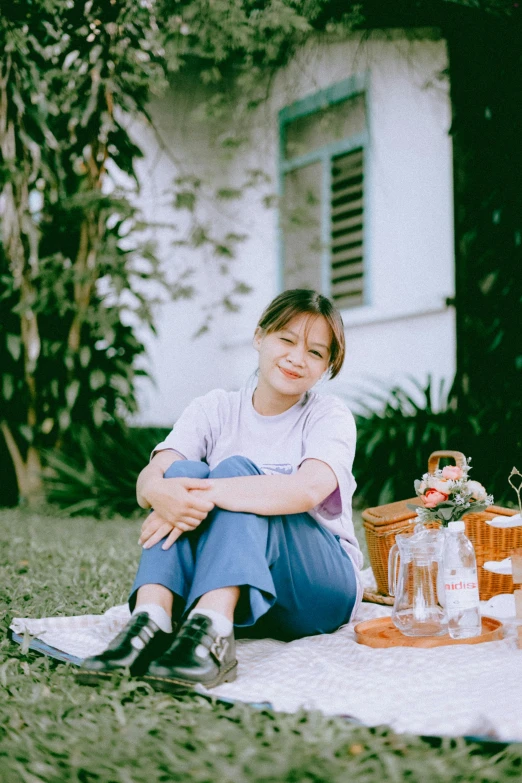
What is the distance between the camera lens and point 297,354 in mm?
2365

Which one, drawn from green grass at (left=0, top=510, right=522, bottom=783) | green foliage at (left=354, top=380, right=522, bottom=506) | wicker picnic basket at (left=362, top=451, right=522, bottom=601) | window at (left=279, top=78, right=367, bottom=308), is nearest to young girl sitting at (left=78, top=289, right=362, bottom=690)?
green grass at (left=0, top=510, right=522, bottom=783)

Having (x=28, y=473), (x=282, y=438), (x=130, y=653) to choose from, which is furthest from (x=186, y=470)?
(x=28, y=473)

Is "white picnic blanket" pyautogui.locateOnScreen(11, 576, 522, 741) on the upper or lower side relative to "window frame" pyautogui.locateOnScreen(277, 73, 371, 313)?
lower

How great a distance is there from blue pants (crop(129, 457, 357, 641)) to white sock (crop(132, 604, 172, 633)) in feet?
0.20

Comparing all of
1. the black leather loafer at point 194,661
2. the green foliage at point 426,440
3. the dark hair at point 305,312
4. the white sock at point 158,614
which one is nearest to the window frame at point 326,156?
the green foliage at point 426,440

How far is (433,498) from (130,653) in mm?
902

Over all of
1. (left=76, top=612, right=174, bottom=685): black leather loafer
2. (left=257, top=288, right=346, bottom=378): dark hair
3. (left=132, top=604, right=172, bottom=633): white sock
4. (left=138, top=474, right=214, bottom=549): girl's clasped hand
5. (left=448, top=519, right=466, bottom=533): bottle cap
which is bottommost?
(left=76, top=612, right=174, bottom=685): black leather loafer

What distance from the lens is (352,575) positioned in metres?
2.35

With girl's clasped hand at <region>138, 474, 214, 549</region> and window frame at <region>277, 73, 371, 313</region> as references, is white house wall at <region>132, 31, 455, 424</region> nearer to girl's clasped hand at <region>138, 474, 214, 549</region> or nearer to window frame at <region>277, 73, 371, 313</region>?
window frame at <region>277, 73, 371, 313</region>

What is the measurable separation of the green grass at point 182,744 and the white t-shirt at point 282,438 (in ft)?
2.29

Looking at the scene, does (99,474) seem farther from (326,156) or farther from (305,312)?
(305,312)

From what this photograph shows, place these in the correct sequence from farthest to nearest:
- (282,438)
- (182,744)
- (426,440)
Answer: (426,440), (282,438), (182,744)

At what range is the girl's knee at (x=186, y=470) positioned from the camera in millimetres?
2219

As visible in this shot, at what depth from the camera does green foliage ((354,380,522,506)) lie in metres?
4.51
